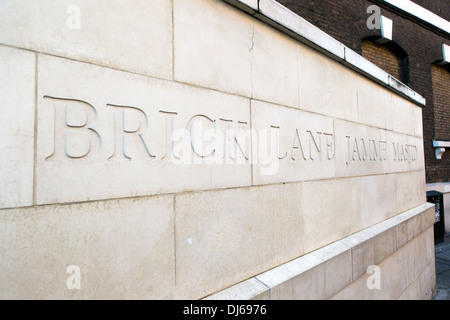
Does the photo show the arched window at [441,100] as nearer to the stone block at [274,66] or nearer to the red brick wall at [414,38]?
the red brick wall at [414,38]

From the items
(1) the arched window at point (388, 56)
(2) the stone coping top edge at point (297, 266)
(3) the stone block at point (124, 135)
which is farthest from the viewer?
(1) the arched window at point (388, 56)

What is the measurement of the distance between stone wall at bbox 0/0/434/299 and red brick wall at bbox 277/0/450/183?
4103mm

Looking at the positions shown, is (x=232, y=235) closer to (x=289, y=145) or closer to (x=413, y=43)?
(x=289, y=145)

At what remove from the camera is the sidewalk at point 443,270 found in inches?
207

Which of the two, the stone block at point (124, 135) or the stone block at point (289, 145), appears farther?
the stone block at point (289, 145)

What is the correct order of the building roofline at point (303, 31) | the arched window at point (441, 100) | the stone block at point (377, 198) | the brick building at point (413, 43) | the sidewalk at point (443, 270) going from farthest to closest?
the arched window at point (441, 100) → the brick building at point (413, 43) → the sidewalk at point (443, 270) → the stone block at point (377, 198) → the building roofline at point (303, 31)

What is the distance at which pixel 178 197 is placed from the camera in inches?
65.7

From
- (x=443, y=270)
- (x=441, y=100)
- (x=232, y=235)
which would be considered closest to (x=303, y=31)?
(x=232, y=235)

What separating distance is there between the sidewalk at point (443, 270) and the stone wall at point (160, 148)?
3859 mm

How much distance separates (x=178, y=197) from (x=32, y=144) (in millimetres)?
807

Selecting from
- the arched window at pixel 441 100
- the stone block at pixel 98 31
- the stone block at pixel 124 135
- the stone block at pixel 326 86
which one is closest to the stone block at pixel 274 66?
the stone block at pixel 326 86

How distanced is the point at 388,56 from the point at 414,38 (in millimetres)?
1446
